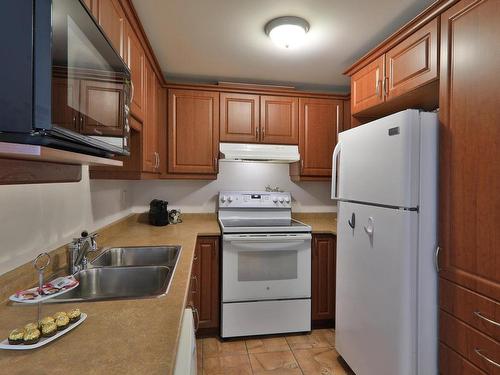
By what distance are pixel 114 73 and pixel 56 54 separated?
1.40 feet

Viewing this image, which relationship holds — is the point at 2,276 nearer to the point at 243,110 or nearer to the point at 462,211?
the point at 462,211

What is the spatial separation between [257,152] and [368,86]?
107 centimetres

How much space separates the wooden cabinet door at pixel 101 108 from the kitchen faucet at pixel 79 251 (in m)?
0.70

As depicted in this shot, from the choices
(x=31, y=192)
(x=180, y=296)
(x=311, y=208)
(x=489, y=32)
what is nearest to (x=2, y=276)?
(x=31, y=192)

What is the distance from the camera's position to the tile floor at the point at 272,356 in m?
2.02

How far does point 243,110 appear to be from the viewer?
2.77 m

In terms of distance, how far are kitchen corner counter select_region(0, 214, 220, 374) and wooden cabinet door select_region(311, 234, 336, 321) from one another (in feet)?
5.07

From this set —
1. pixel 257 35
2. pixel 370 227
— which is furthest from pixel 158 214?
pixel 370 227

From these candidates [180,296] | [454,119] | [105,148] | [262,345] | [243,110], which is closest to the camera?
[105,148]

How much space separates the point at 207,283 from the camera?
241 centimetres

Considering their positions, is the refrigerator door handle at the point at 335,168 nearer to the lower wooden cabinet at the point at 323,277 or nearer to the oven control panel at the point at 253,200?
the lower wooden cabinet at the point at 323,277

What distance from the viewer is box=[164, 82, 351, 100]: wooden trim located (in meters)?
2.68

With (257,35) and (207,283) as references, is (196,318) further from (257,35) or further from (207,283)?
(257,35)

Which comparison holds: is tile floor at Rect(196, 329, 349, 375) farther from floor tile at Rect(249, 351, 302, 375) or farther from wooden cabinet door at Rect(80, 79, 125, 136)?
wooden cabinet door at Rect(80, 79, 125, 136)
